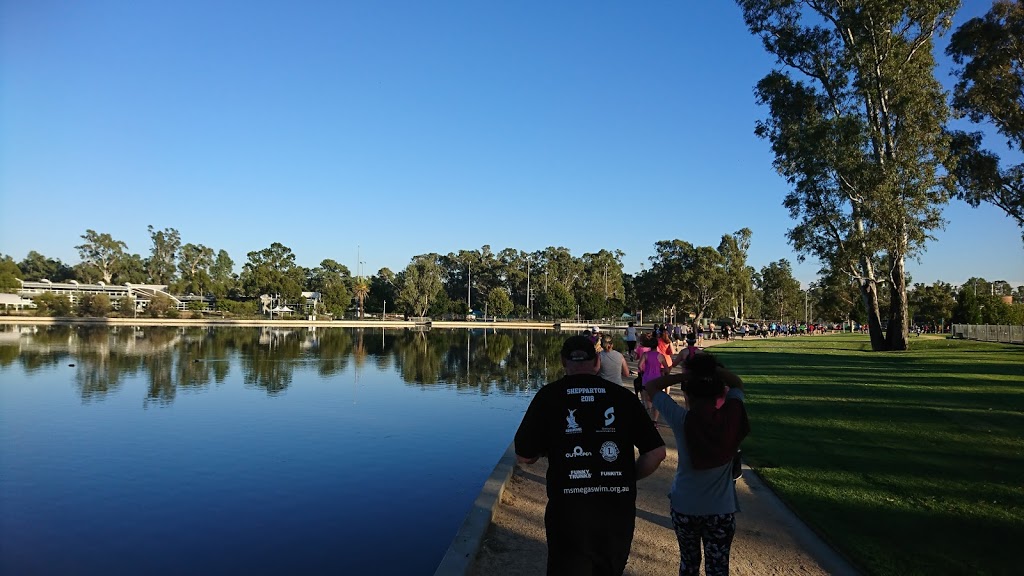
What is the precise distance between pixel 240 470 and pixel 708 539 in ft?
27.3

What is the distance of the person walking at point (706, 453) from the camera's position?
388 centimetres

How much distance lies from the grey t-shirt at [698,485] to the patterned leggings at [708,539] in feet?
0.18

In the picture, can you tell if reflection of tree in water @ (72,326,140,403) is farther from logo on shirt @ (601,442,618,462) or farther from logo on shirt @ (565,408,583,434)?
logo on shirt @ (601,442,618,462)

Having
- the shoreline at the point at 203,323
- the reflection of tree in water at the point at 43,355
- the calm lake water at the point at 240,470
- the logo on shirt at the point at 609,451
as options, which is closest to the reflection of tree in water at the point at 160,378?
the calm lake water at the point at 240,470

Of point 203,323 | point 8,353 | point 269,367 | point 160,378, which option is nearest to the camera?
point 160,378

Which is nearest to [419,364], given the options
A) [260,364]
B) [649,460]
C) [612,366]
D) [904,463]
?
[260,364]

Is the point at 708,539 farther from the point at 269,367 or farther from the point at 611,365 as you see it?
the point at 269,367

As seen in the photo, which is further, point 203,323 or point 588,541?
point 203,323

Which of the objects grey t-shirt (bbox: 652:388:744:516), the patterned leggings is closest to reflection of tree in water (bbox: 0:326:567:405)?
the patterned leggings

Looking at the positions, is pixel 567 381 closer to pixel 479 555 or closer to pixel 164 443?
pixel 479 555

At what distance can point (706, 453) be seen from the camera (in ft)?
12.7

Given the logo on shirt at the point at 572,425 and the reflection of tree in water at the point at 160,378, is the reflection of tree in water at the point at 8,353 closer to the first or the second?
the reflection of tree in water at the point at 160,378

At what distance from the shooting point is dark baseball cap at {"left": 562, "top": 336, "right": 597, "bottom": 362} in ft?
11.2

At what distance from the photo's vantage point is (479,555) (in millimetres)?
5738
